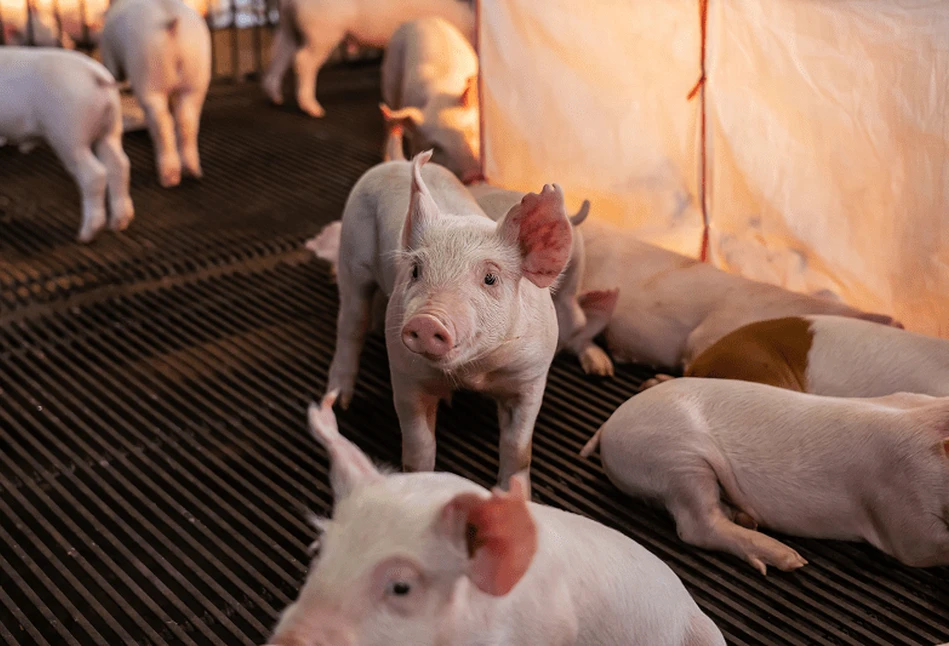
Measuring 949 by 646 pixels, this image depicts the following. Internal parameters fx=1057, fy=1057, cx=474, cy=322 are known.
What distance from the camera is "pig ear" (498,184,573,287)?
2.25m

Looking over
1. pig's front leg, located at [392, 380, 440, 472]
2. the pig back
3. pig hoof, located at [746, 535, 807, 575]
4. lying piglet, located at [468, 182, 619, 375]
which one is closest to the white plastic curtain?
lying piglet, located at [468, 182, 619, 375]

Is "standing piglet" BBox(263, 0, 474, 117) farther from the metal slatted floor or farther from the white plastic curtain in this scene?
the white plastic curtain

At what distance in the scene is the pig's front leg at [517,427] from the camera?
2609 mm

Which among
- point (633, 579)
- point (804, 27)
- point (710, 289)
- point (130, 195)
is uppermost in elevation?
point (804, 27)

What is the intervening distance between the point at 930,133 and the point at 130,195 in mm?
3601

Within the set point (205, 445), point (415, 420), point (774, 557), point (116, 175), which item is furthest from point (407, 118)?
point (774, 557)

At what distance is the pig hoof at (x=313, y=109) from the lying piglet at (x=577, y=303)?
9.91 ft

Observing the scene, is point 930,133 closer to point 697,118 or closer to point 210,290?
point 697,118

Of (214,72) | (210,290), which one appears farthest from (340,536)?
(214,72)

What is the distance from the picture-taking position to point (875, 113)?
10.2 feet

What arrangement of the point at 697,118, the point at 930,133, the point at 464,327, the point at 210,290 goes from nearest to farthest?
1. the point at 464,327
2. the point at 930,133
3. the point at 697,118
4. the point at 210,290

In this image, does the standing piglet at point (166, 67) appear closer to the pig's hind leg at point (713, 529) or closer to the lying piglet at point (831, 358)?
the lying piglet at point (831, 358)

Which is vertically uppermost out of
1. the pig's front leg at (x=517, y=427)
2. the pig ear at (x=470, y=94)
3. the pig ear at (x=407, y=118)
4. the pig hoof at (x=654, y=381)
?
the pig ear at (x=470, y=94)

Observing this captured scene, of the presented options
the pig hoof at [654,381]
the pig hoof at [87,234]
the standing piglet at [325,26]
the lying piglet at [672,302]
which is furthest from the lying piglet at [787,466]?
the standing piglet at [325,26]
